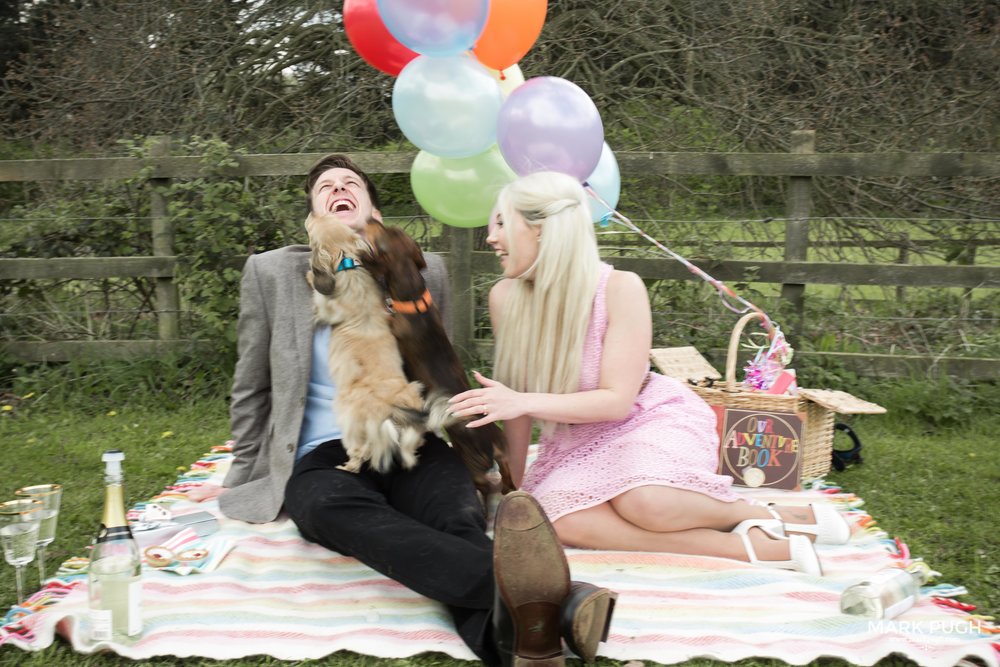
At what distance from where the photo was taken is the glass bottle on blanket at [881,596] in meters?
2.27

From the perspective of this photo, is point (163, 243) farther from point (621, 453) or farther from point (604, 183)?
point (621, 453)

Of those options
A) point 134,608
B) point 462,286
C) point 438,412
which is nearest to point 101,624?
point 134,608

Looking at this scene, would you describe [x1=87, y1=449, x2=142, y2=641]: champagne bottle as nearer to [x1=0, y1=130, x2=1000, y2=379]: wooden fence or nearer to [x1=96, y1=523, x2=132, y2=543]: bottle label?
[x1=96, y1=523, x2=132, y2=543]: bottle label

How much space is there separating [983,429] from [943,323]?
0.85 m

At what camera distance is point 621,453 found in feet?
8.89

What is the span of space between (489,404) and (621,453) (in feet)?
1.73

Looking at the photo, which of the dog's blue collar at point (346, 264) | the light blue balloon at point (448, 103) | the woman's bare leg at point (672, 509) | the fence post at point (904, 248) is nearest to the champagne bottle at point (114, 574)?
the dog's blue collar at point (346, 264)

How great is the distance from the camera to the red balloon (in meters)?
3.48

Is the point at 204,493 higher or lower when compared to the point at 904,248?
lower

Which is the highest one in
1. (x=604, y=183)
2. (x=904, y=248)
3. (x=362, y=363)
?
(x=604, y=183)

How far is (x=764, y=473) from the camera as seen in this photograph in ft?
11.1

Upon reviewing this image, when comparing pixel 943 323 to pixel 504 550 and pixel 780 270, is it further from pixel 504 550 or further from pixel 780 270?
pixel 504 550

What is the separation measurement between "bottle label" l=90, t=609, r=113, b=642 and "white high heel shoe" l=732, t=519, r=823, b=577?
1.85 metres

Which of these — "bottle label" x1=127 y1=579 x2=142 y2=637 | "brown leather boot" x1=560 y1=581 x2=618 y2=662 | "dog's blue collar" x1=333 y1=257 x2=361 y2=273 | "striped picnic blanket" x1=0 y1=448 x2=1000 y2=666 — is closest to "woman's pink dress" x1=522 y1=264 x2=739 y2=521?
"striped picnic blanket" x1=0 y1=448 x2=1000 y2=666
